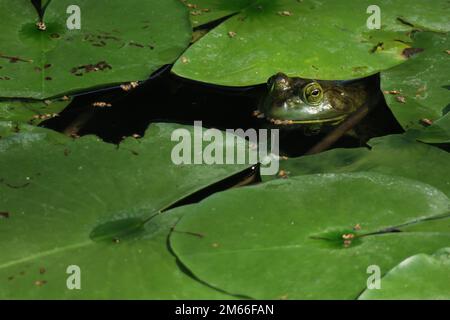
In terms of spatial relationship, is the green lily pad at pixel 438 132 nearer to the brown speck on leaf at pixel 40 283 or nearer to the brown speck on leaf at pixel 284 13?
the brown speck on leaf at pixel 284 13

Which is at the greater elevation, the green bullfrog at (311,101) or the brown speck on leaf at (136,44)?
the brown speck on leaf at (136,44)

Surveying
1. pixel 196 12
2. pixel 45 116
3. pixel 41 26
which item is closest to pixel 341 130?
pixel 196 12

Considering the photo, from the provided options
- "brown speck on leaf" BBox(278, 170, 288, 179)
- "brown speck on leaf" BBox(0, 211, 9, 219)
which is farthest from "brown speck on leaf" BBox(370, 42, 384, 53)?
"brown speck on leaf" BBox(0, 211, 9, 219)

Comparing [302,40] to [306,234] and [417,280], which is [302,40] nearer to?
[306,234]

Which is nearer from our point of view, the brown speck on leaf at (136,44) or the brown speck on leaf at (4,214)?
the brown speck on leaf at (4,214)

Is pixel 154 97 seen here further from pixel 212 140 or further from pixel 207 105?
pixel 212 140

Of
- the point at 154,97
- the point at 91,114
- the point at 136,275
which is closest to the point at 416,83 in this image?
the point at 154,97

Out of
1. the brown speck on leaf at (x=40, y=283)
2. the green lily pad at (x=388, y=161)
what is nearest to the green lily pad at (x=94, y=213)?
the brown speck on leaf at (x=40, y=283)
